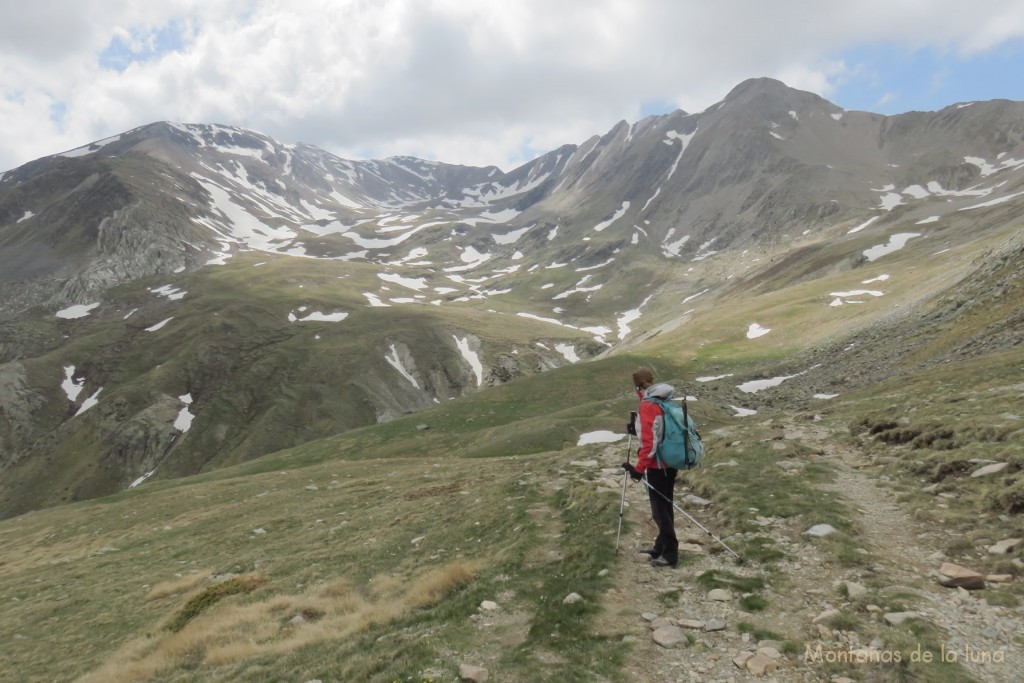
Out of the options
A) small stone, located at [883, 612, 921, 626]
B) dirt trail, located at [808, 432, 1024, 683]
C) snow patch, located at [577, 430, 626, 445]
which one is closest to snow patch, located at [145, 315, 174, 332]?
snow patch, located at [577, 430, 626, 445]

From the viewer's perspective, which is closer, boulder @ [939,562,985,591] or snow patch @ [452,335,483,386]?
boulder @ [939,562,985,591]

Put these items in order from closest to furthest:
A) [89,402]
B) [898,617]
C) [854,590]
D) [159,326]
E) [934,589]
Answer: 1. [898,617]
2. [934,589]
3. [854,590]
4. [89,402]
5. [159,326]

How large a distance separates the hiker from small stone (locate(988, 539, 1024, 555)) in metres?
5.73

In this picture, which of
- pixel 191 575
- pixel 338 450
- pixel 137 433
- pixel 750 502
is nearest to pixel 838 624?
pixel 750 502

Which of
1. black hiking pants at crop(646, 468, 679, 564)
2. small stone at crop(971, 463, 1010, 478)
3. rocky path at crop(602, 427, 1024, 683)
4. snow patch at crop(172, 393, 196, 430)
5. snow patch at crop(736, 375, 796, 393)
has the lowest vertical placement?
snow patch at crop(736, 375, 796, 393)

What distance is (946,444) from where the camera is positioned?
1630 cm

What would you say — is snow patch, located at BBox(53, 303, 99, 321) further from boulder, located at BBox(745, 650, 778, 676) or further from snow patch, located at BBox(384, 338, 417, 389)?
boulder, located at BBox(745, 650, 778, 676)

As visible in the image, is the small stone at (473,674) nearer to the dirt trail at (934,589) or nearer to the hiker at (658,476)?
the hiker at (658,476)

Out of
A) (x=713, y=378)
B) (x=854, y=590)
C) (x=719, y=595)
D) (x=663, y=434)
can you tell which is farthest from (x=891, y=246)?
(x=719, y=595)

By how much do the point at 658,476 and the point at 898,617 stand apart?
4677 mm

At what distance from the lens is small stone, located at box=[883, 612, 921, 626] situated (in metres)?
8.52

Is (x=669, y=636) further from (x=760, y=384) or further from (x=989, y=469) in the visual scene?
(x=760, y=384)

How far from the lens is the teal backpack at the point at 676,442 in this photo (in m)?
11.8

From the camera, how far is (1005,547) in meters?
10.1
